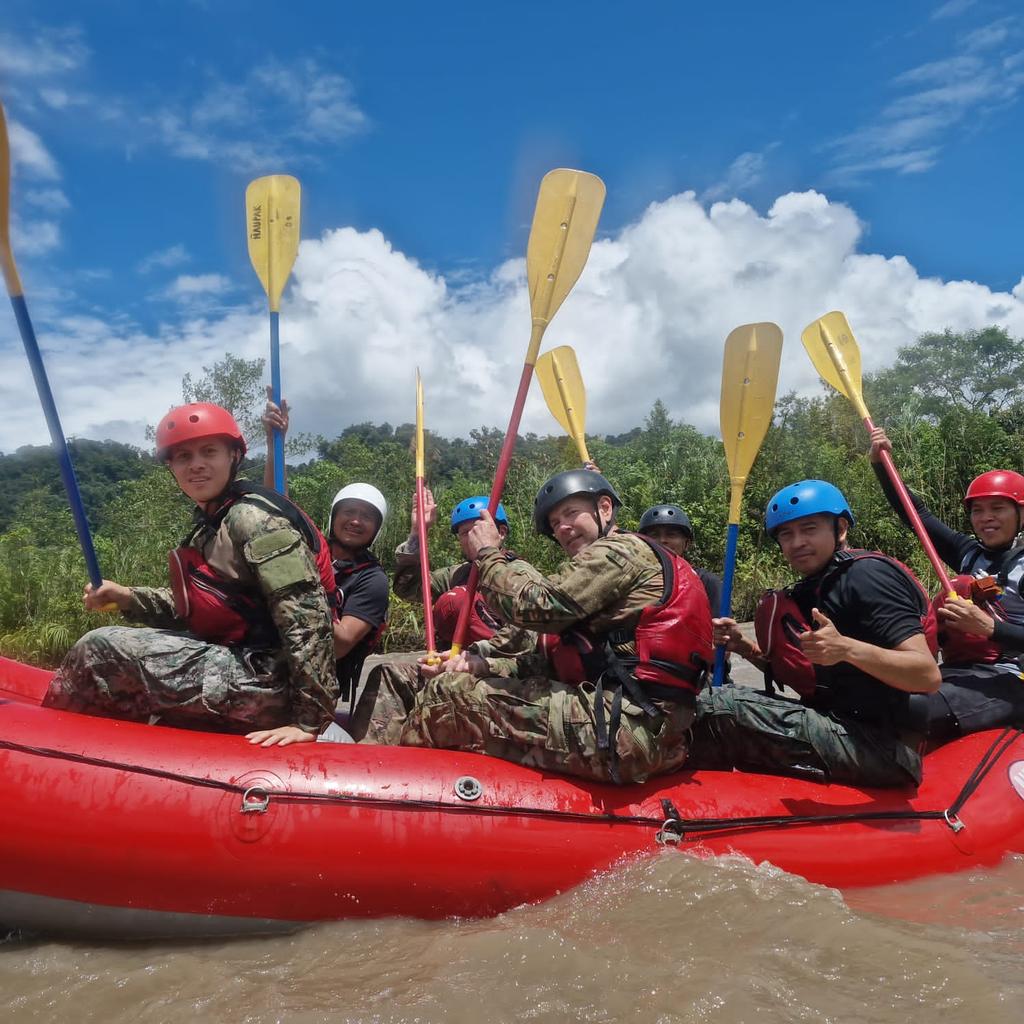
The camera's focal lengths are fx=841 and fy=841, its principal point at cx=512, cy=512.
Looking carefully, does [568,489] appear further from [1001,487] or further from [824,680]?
[1001,487]

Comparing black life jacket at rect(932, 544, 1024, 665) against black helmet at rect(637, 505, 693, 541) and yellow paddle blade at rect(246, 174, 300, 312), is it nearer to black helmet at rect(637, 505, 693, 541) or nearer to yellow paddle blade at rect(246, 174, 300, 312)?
black helmet at rect(637, 505, 693, 541)

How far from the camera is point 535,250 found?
435 cm

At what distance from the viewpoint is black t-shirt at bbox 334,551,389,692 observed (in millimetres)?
3838

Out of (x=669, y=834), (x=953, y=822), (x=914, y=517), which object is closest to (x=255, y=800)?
(x=669, y=834)

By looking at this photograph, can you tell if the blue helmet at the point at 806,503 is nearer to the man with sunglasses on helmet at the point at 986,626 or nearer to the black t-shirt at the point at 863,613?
the black t-shirt at the point at 863,613

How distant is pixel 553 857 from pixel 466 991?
53 centimetres

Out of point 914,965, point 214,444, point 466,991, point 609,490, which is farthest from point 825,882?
point 214,444

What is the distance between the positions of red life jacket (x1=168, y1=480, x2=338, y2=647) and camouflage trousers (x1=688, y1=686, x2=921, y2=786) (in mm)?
1690

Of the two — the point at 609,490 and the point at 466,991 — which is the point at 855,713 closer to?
the point at 609,490

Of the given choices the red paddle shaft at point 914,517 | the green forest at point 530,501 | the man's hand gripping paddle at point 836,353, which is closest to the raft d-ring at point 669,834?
the red paddle shaft at point 914,517

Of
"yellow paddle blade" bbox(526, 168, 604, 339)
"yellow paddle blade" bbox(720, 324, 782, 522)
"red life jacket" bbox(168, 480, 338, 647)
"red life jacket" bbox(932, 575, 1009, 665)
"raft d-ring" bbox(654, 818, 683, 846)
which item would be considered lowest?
"raft d-ring" bbox(654, 818, 683, 846)

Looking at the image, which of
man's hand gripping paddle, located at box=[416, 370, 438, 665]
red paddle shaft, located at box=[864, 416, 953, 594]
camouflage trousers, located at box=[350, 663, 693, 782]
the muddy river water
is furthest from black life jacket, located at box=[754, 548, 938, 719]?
man's hand gripping paddle, located at box=[416, 370, 438, 665]

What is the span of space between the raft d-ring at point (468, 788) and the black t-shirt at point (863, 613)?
1432 millimetres

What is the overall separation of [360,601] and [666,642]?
1544 mm
